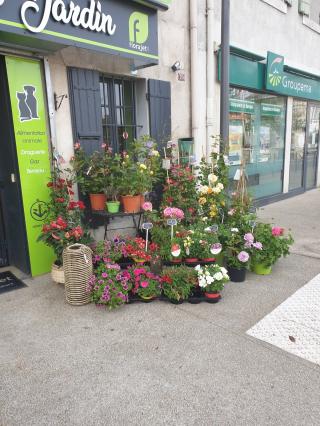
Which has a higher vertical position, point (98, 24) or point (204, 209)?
point (98, 24)

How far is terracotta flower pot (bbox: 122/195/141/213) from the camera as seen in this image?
12.8 feet

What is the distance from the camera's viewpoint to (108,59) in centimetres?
418

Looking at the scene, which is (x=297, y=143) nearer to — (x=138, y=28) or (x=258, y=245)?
(x=258, y=245)

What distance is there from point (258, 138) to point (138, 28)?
4.31m

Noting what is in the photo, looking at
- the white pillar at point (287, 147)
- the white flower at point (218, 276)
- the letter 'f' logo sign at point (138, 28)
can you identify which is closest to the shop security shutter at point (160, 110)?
the letter 'f' logo sign at point (138, 28)

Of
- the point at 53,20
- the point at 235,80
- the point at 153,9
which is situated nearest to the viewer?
the point at 53,20

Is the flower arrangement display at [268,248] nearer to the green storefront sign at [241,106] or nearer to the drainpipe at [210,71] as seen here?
the drainpipe at [210,71]

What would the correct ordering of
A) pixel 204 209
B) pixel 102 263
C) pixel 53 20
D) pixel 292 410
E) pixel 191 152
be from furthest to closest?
pixel 191 152, pixel 204 209, pixel 102 263, pixel 53 20, pixel 292 410

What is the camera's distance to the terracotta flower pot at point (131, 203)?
3895 mm

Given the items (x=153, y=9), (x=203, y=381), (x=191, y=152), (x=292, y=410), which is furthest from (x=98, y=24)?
(x=292, y=410)

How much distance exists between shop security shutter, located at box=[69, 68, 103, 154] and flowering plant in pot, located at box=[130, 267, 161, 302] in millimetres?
1726

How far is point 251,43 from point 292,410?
639cm

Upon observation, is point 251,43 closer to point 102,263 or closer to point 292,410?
point 102,263

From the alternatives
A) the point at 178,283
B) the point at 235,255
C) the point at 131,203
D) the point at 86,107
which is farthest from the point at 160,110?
the point at 178,283
